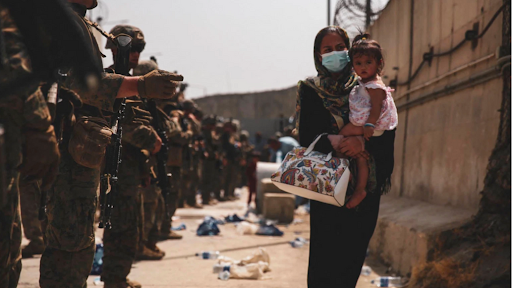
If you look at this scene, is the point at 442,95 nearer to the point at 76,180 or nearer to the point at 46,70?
the point at 76,180

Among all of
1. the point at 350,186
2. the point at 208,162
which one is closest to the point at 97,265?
the point at 350,186

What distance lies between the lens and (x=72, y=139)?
2930mm

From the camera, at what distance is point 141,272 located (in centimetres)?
527

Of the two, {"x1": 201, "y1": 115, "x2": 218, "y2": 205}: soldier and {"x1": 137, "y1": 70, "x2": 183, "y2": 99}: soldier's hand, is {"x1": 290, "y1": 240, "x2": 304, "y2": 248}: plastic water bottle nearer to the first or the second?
{"x1": 137, "y1": 70, "x2": 183, "y2": 99}: soldier's hand

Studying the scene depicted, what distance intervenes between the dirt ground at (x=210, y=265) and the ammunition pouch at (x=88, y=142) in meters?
1.92

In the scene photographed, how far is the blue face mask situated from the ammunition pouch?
4.07 ft

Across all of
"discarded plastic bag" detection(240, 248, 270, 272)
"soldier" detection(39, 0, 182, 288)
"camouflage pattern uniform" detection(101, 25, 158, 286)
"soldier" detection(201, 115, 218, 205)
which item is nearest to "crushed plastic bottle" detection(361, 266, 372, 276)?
"discarded plastic bag" detection(240, 248, 270, 272)

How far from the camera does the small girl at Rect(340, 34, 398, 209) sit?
9.53ft

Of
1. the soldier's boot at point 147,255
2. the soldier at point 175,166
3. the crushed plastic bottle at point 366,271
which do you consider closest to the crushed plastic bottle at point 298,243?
the soldier at point 175,166

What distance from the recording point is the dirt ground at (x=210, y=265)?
4816mm

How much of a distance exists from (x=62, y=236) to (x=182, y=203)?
960cm

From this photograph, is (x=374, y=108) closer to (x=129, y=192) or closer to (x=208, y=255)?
(x=129, y=192)

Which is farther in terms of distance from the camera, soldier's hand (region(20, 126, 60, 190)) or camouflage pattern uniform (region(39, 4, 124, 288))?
camouflage pattern uniform (region(39, 4, 124, 288))

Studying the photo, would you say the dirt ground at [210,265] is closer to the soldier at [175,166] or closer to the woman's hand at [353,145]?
the soldier at [175,166]
